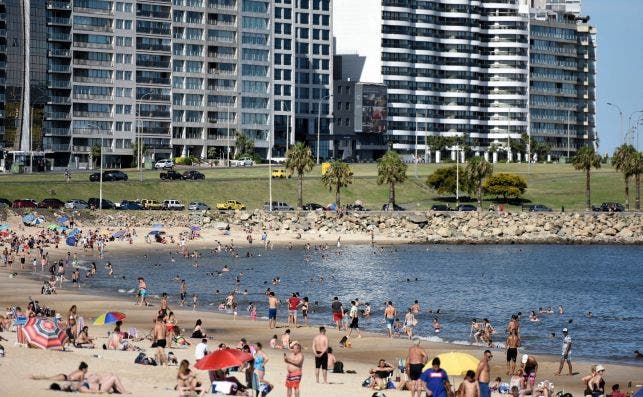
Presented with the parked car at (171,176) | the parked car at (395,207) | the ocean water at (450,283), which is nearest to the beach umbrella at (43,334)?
the ocean water at (450,283)

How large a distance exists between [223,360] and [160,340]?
8.87m

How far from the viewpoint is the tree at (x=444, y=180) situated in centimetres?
16838

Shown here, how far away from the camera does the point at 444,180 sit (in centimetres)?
16888

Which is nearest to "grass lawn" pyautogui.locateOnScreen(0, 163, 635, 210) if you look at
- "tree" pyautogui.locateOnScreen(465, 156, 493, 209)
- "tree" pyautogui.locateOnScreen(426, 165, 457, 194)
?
"tree" pyautogui.locateOnScreen(426, 165, 457, 194)

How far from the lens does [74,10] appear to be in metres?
190

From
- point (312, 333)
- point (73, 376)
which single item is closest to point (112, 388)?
point (73, 376)

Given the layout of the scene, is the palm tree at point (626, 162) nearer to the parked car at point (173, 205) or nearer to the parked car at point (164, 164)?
the parked car at point (173, 205)

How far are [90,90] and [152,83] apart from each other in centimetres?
1060

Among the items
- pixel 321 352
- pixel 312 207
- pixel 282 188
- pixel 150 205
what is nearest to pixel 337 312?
pixel 321 352

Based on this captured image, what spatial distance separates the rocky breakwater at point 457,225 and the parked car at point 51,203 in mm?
16858

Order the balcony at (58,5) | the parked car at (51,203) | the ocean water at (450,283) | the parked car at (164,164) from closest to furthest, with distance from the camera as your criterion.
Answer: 1. the ocean water at (450,283)
2. the parked car at (51,203)
3. the parked car at (164,164)
4. the balcony at (58,5)

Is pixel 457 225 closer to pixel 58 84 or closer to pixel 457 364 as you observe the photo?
pixel 58 84

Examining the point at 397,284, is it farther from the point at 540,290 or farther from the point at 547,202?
the point at 547,202

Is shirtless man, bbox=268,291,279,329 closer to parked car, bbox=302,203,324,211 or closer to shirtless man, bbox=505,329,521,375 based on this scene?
shirtless man, bbox=505,329,521,375
